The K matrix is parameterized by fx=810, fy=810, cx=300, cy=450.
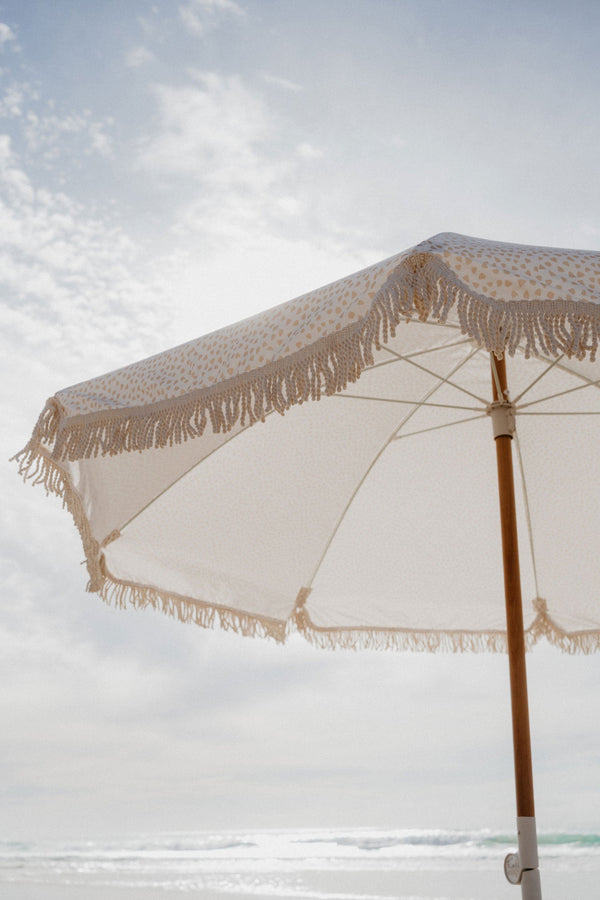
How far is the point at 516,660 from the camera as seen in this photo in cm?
223

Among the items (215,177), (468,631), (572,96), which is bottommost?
(468,631)

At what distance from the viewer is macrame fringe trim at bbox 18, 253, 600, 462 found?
55.7 inches

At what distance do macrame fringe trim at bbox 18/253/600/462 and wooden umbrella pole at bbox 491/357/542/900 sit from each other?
0.85 m

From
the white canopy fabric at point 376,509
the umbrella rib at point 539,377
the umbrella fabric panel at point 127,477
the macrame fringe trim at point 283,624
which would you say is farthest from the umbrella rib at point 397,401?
the macrame fringe trim at point 283,624

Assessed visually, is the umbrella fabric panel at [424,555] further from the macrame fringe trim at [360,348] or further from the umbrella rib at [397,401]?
the macrame fringe trim at [360,348]

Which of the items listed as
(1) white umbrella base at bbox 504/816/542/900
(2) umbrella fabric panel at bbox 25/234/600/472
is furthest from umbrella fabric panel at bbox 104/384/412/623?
(1) white umbrella base at bbox 504/816/542/900

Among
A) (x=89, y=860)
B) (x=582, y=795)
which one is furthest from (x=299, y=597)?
(x=582, y=795)

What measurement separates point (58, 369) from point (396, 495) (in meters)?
6.21

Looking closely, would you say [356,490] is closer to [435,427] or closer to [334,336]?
[435,427]

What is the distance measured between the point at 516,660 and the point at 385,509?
936 mm

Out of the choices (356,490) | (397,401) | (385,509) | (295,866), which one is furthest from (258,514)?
(295,866)

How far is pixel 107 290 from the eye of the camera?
7.19m

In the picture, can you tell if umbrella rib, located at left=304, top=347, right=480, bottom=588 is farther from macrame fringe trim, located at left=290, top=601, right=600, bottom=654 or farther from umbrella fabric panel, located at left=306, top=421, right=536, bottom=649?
macrame fringe trim, located at left=290, top=601, right=600, bottom=654

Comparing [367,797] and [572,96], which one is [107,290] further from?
[367,797]
